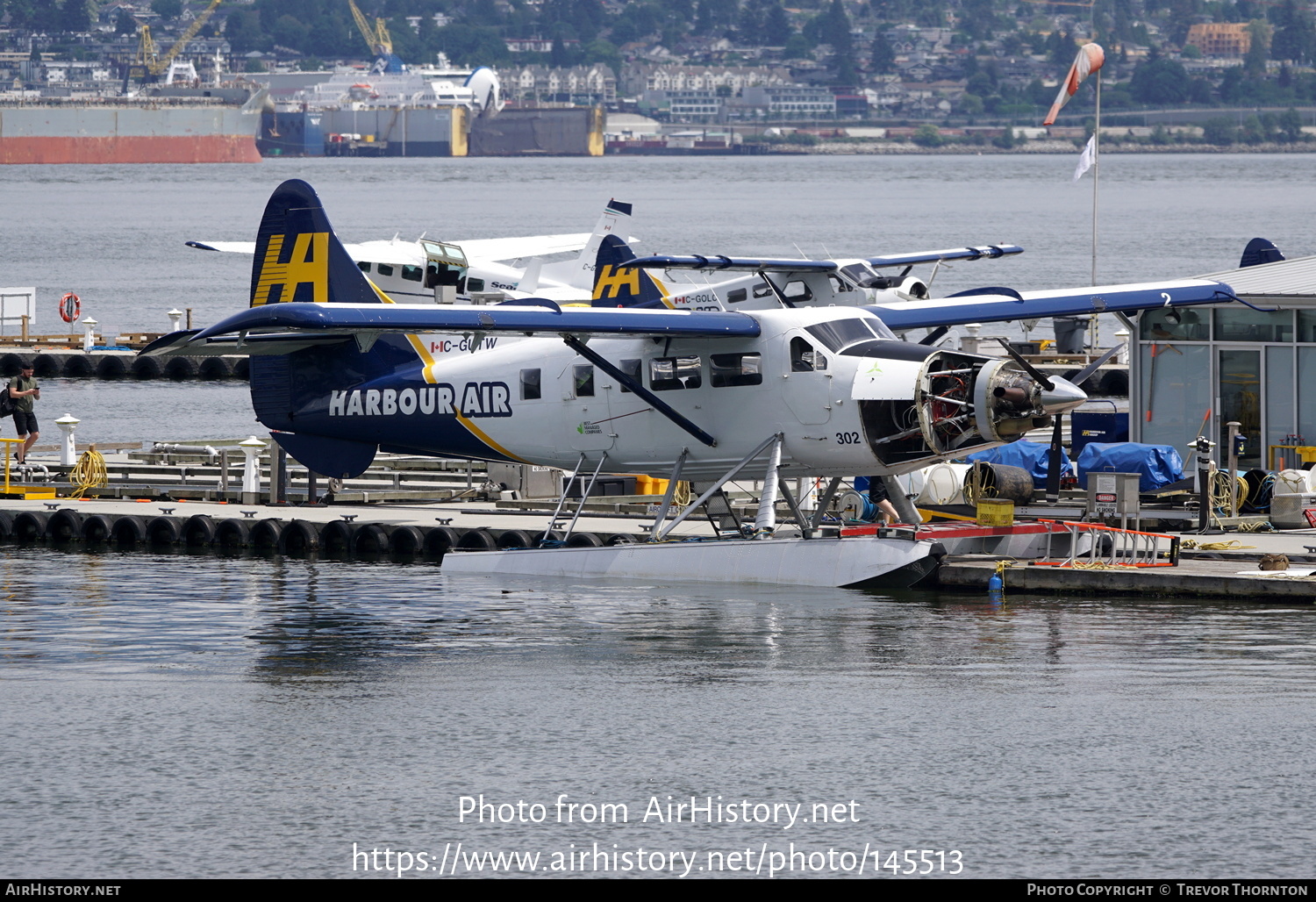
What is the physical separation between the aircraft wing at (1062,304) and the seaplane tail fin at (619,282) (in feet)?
28.9

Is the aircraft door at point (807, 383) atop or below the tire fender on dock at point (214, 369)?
atop

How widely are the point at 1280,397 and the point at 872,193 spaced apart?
160 metres


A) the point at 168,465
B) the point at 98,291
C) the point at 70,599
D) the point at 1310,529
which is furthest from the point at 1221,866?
the point at 98,291

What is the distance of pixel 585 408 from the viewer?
21172 millimetres

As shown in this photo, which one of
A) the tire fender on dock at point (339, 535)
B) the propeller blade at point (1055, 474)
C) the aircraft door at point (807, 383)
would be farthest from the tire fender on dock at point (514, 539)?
the propeller blade at point (1055, 474)

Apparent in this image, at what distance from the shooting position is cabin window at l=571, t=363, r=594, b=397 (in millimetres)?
21156

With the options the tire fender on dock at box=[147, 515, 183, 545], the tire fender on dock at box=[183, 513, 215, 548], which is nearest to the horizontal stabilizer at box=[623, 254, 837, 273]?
the tire fender on dock at box=[183, 513, 215, 548]

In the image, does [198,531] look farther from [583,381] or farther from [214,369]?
[214,369]

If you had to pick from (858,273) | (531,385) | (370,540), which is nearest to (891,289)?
(858,273)

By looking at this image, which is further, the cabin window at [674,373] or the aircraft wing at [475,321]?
the cabin window at [674,373]

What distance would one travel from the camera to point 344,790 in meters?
14.0

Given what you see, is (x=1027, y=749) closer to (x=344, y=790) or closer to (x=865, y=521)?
(x=344, y=790)

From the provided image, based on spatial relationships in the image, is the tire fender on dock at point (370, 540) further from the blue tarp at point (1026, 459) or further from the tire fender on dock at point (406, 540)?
the blue tarp at point (1026, 459)

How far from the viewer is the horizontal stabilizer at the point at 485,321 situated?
18.5 metres
